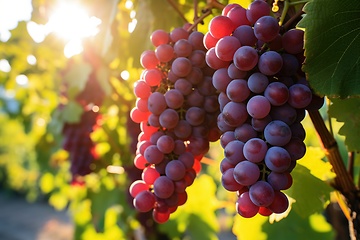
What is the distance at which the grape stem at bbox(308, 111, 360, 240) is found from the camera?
0.67 m

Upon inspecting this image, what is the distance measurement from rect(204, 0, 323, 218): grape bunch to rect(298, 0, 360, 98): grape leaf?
→ 0.02 metres

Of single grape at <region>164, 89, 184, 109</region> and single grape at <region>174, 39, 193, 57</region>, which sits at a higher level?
single grape at <region>174, 39, 193, 57</region>

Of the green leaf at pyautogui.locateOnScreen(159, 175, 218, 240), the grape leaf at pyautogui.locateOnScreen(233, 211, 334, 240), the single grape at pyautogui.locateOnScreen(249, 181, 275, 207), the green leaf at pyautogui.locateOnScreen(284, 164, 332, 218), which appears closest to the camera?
the single grape at pyautogui.locateOnScreen(249, 181, 275, 207)

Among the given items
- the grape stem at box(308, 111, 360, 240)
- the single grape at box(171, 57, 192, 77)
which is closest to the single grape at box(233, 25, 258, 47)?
the single grape at box(171, 57, 192, 77)

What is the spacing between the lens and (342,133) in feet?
2.12

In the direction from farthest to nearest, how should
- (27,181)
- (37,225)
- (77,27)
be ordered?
1. (27,181)
2. (37,225)
3. (77,27)

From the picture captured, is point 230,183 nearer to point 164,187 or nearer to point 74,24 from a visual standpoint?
point 164,187

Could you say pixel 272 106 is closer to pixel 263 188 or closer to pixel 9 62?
pixel 263 188

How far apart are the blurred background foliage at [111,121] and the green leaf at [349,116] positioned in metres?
0.10

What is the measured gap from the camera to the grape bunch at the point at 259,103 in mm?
478

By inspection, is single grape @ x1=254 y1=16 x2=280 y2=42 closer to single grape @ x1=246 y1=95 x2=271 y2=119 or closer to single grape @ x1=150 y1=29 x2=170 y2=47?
single grape @ x1=246 y1=95 x2=271 y2=119

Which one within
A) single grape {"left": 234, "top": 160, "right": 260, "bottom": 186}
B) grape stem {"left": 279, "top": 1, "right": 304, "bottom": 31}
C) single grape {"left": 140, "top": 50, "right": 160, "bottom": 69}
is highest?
single grape {"left": 140, "top": 50, "right": 160, "bottom": 69}

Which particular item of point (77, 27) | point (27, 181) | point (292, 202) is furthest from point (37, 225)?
point (292, 202)

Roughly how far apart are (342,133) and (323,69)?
18cm
